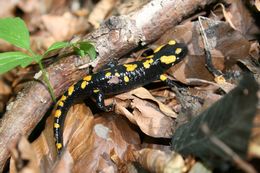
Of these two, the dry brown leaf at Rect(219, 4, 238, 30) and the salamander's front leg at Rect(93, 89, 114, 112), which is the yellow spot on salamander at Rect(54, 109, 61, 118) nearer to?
the salamander's front leg at Rect(93, 89, 114, 112)

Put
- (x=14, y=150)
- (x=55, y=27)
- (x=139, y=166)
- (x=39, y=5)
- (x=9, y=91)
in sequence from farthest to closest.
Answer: (x=39, y=5), (x=55, y=27), (x=9, y=91), (x=139, y=166), (x=14, y=150)

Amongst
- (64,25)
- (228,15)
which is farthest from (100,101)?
(64,25)

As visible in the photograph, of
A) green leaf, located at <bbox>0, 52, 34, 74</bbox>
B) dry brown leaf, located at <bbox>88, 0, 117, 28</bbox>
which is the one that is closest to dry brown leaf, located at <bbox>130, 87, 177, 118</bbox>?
green leaf, located at <bbox>0, 52, 34, 74</bbox>

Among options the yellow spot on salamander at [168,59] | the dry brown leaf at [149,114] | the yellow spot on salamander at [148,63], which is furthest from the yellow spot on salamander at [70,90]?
the yellow spot on salamander at [168,59]

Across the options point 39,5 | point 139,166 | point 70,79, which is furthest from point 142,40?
point 39,5

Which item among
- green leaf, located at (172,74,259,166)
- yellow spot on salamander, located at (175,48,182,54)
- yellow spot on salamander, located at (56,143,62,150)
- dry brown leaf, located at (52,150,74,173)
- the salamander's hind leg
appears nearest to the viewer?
green leaf, located at (172,74,259,166)

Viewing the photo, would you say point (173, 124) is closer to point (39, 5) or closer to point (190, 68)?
point (190, 68)
